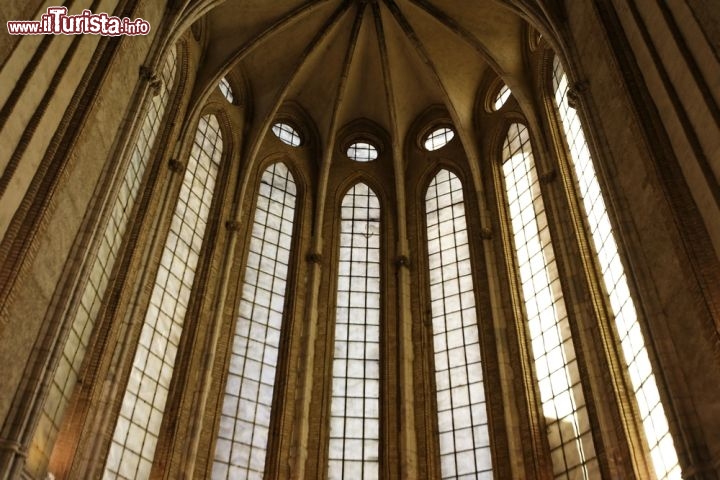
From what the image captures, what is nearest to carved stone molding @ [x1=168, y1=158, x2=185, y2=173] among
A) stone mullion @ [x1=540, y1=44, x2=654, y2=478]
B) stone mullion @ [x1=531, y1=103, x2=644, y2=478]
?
stone mullion @ [x1=531, y1=103, x2=644, y2=478]

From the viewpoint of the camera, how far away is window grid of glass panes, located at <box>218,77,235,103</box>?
24394 mm

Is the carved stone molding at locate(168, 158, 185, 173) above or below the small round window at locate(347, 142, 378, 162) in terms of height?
below

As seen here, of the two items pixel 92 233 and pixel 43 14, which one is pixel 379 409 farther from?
pixel 43 14

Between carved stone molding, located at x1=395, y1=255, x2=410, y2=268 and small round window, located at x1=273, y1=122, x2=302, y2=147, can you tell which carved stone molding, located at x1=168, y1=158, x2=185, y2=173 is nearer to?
small round window, located at x1=273, y1=122, x2=302, y2=147

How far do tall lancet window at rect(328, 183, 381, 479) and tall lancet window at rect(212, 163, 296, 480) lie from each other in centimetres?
163

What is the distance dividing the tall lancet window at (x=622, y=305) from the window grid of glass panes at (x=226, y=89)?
9830mm

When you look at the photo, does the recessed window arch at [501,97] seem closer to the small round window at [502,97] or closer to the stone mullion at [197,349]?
the small round window at [502,97]

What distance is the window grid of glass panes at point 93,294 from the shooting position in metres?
14.2

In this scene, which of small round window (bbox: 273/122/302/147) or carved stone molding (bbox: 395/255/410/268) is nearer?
carved stone molding (bbox: 395/255/410/268)

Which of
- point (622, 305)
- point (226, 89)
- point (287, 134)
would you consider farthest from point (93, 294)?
point (287, 134)

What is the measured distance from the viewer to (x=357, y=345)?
834 inches

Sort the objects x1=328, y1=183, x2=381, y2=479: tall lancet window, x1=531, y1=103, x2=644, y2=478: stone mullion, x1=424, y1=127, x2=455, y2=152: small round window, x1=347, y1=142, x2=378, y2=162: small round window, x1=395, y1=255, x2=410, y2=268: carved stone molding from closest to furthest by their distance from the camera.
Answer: x1=531, y1=103, x2=644, y2=478: stone mullion, x1=328, y1=183, x2=381, y2=479: tall lancet window, x1=395, y1=255, x2=410, y2=268: carved stone molding, x1=424, y1=127, x2=455, y2=152: small round window, x1=347, y1=142, x2=378, y2=162: small round window

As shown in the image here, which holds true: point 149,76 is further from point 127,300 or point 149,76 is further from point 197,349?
point 197,349

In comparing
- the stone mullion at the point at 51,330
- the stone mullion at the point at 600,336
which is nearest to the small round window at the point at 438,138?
the stone mullion at the point at 600,336
